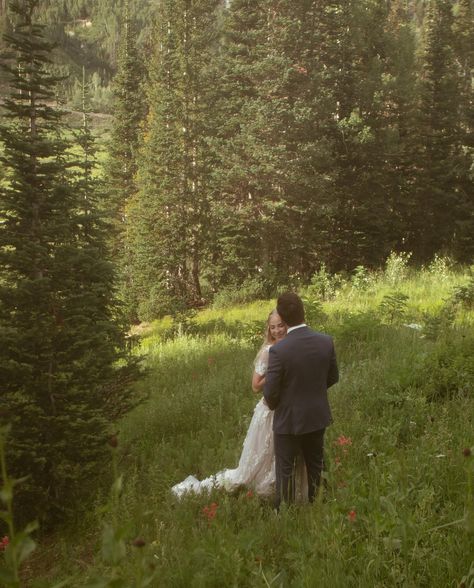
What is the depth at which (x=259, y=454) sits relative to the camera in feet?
17.4

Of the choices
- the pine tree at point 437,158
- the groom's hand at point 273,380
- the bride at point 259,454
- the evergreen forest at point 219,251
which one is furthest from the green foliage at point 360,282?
the groom's hand at point 273,380

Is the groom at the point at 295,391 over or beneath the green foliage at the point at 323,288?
over

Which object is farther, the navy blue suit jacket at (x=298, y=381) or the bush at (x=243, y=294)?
the bush at (x=243, y=294)

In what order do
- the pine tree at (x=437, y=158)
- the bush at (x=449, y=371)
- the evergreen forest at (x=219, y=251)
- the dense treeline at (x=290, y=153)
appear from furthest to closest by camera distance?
the pine tree at (x=437, y=158) < the dense treeline at (x=290, y=153) < the bush at (x=449, y=371) < the evergreen forest at (x=219, y=251)

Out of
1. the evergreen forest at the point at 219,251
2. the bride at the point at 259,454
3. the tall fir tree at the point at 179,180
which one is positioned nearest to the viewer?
the evergreen forest at the point at 219,251

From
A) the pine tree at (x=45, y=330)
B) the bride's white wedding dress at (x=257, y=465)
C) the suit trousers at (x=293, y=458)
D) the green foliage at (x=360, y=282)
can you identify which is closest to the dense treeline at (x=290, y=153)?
the green foliage at (x=360, y=282)

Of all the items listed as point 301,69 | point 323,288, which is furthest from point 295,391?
point 301,69

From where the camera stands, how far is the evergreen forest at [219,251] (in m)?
4.63

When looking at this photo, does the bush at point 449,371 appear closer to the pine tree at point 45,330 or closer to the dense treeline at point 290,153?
the pine tree at point 45,330

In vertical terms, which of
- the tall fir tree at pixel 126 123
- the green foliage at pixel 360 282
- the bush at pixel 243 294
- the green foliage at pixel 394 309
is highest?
the tall fir tree at pixel 126 123

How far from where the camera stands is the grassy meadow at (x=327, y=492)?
9.98 ft

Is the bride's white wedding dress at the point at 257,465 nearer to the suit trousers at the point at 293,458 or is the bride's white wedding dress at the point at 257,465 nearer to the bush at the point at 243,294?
the suit trousers at the point at 293,458

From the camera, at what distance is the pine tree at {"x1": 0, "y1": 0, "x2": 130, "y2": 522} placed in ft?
17.9

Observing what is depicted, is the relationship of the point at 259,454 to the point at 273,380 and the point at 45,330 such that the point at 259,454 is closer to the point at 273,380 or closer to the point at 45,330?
the point at 273,380
